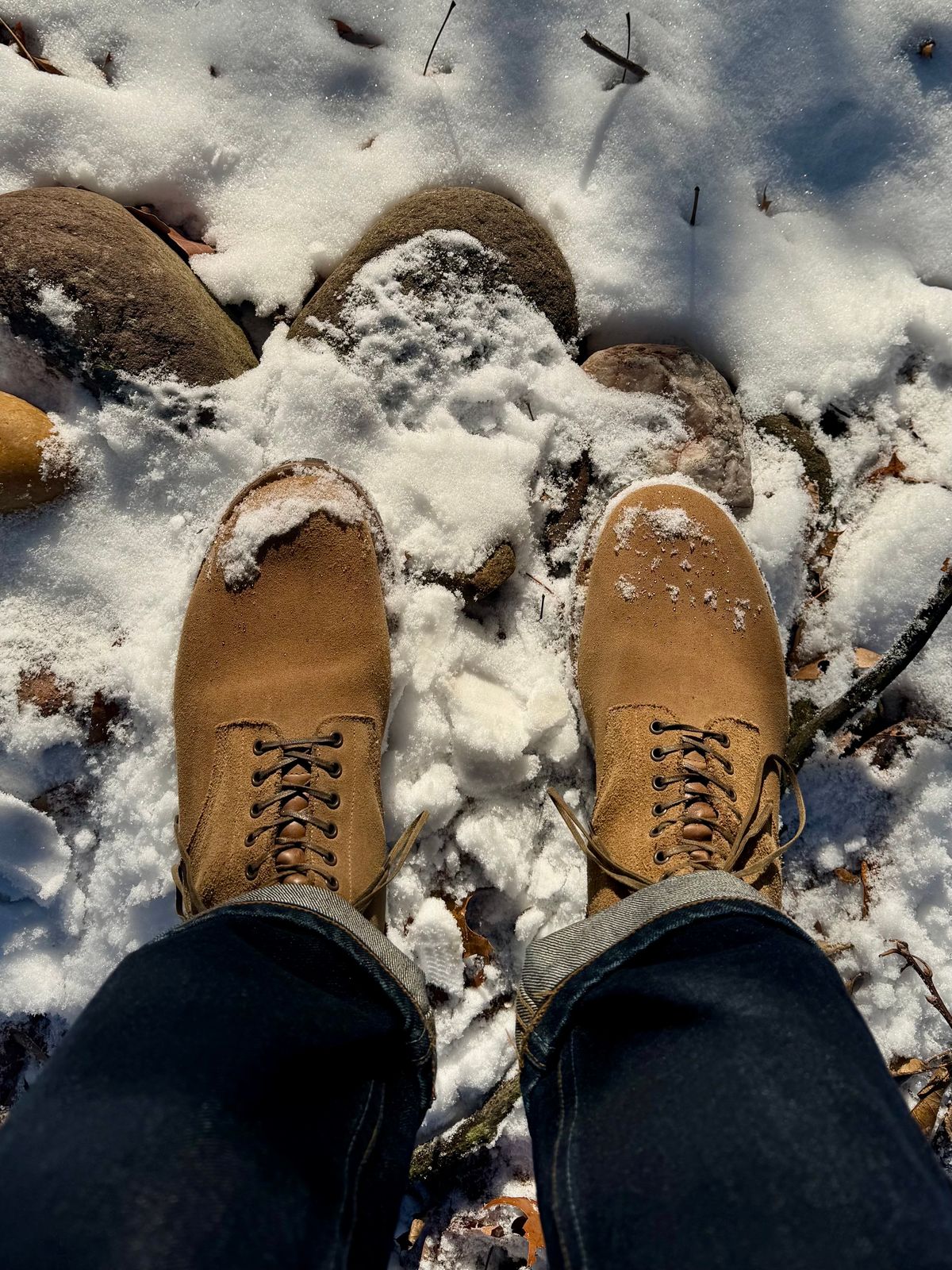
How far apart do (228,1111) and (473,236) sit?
151 cm

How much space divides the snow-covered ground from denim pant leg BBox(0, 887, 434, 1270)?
20.0 inches

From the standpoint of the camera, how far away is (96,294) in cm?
151

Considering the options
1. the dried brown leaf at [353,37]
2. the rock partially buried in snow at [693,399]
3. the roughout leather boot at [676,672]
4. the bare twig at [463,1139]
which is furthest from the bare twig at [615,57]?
the bare twig at [463,1139]

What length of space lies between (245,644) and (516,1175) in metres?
1.23

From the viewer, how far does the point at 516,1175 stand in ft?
5.43

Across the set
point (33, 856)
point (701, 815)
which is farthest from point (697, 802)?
point (33, 856)

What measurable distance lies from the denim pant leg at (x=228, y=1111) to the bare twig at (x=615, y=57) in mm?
1679

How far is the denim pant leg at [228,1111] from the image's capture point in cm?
80

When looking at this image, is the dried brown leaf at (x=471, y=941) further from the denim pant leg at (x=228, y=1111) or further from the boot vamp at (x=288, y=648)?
the denim pant leg at (x=228, y=1111)

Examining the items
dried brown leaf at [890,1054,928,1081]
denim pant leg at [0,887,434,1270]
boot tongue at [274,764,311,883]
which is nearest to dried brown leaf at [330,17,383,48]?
boot tongue at [274,764,311,883]

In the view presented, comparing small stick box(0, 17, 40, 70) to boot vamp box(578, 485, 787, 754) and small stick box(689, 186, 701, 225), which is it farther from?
boot vamp box(578, 485, 787, 754)

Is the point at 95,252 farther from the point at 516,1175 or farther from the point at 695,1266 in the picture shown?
the point at 516,1175

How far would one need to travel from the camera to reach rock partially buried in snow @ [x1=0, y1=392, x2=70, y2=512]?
1.49 meters

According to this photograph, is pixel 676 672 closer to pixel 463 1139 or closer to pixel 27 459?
pixel 463 1139
